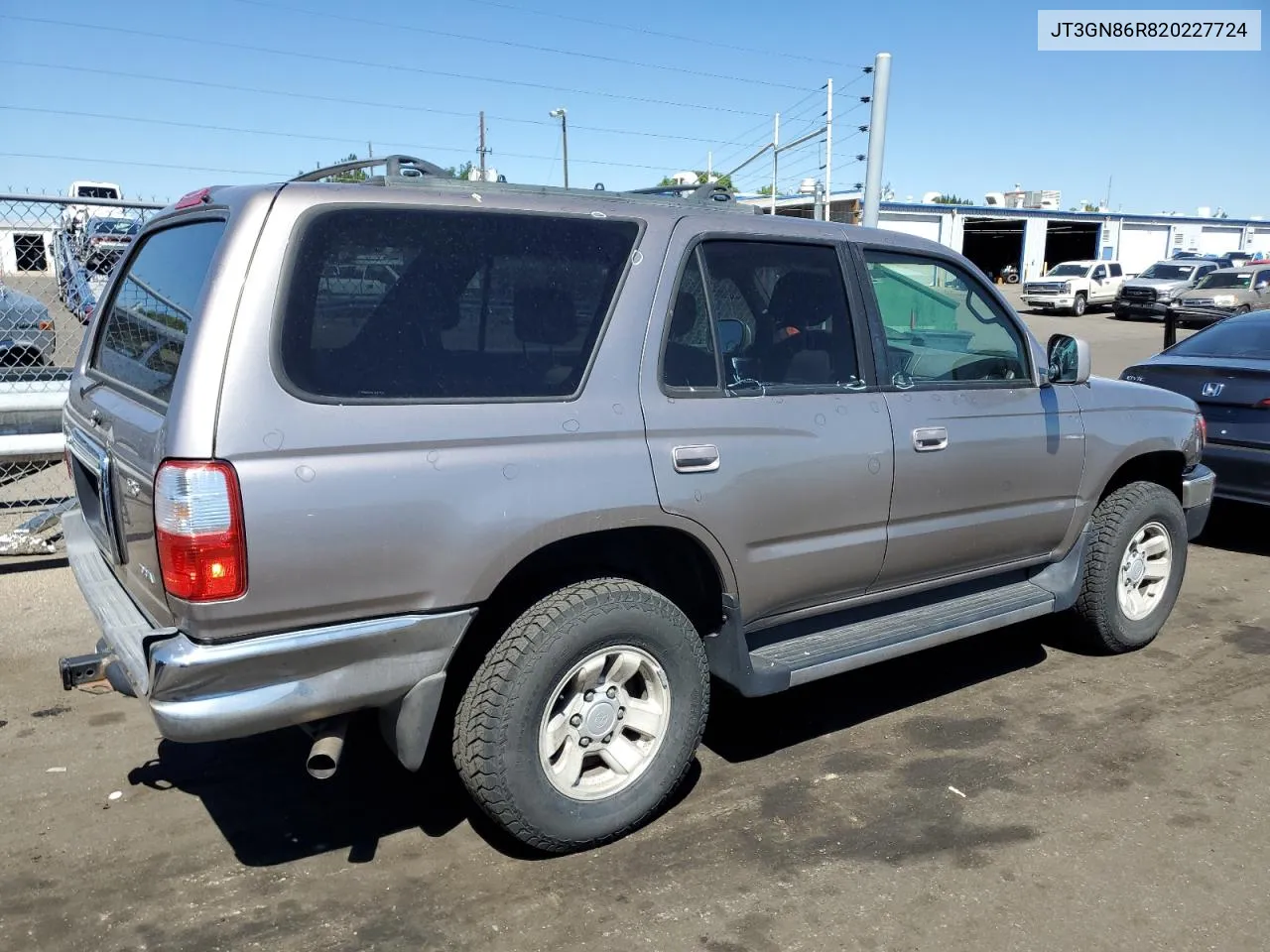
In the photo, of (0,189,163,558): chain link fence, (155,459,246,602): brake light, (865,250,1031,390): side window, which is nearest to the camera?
(155,459,246,602): brake light

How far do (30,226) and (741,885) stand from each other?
5171 mm

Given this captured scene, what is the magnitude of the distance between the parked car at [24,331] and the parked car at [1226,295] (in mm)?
27300

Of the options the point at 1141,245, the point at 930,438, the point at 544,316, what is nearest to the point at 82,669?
the point at 544,316

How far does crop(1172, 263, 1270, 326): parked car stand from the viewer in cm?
2716

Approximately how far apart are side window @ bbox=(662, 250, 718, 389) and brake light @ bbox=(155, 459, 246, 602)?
1356 millimetres

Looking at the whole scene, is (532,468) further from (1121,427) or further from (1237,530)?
(1237,530)

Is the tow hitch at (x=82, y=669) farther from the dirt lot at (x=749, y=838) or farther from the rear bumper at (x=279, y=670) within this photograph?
the dirt lot at (x=749, y=838)

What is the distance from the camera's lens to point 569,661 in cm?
300

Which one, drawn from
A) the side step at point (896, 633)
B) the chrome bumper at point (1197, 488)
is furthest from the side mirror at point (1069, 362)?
the chrome bumper at point (1197, 488)

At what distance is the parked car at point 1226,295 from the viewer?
2716 centimetres

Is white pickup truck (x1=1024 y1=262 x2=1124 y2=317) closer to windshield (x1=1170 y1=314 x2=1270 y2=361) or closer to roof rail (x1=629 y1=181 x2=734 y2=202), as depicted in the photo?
windshield (x1=1170 y1=314 x2=1270 y2=361)

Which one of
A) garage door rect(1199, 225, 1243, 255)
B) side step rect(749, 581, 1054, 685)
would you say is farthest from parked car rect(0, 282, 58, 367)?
garage door rect(1199, 225, 1243, 255)

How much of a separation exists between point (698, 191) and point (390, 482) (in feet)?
6.16

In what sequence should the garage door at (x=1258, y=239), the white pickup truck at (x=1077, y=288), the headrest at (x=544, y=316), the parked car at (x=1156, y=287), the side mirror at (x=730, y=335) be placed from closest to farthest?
1. the headrest at (x=544, y=316)
2. the side mirror at (x=730, y=335)
3. the parked car at (x=1156, y=287)
4. the white pickup truck at (x=1077, y=288)
5. the garage door at (x=1258, y=239)
